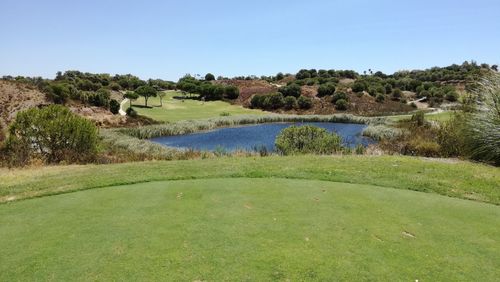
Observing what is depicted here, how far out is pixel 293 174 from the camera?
34.8 ft

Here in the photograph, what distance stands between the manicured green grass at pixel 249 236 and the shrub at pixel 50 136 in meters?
7.93

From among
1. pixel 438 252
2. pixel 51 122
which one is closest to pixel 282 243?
pixel 438 252

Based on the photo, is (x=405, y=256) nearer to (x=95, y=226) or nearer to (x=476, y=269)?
(x=476, y=269)

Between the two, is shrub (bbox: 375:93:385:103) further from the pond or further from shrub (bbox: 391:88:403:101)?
the pond

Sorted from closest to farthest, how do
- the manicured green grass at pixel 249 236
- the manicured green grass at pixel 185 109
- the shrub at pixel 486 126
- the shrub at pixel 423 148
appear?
1. the manicured green grass at pixel 249 236
2. the shrub at pixel 486 126
3. the shrub at pixel 423 148
4. the manicured green grass at pixel 185 109

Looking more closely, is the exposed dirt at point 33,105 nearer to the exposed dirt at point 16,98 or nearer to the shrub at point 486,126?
the exposed dirt at point 16,98

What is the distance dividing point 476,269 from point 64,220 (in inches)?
227

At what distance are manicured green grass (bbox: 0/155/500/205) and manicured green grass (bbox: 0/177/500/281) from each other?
4.69 ft

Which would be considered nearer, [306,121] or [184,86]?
[306,121]

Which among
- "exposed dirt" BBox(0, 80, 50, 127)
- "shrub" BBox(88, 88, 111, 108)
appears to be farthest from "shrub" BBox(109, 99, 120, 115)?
"exposed dirt" BBox(0, 80, 50, 127)

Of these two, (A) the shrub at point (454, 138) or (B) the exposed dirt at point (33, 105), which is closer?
(A) the shrub at point (454, 138)

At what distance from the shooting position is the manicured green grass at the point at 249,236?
4.74 m

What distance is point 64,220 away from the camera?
649cm

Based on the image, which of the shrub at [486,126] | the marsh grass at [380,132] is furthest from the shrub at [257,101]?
the shrub at [486,126]
